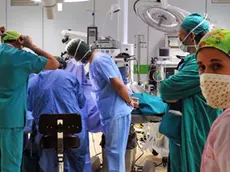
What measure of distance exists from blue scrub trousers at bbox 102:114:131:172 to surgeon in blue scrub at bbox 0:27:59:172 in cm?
69

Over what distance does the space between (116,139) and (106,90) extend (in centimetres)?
41

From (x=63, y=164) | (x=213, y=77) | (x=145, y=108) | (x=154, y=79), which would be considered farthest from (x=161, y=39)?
(x=213, y=77)

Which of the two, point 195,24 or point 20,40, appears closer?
point 195,24

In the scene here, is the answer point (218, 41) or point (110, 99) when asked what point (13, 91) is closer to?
point (110, 99)

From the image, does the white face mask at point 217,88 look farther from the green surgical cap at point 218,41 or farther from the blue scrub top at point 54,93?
the blue scrub top at point 54,93

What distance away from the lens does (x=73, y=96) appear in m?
2.60

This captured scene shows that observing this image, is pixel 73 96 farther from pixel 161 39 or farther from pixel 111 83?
pixel 161 39

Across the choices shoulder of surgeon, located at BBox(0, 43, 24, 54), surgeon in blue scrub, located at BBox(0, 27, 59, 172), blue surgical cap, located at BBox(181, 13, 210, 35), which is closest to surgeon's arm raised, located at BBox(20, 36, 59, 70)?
surgeon in blue scrub, located at BBox(0, 27, 59, 172)

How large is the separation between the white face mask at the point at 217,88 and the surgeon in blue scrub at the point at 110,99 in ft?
4.85

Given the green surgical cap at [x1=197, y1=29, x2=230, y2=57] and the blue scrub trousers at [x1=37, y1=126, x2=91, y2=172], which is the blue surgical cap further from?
the blue scrub trousers at [x1=37, y1=126, x2=91, y2=172]

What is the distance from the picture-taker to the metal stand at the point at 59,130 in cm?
241

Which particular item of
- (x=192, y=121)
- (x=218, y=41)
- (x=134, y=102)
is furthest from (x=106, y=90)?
(x=218, y=41)

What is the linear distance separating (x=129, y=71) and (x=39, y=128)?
1.55 m

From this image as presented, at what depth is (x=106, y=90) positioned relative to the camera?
264cm
